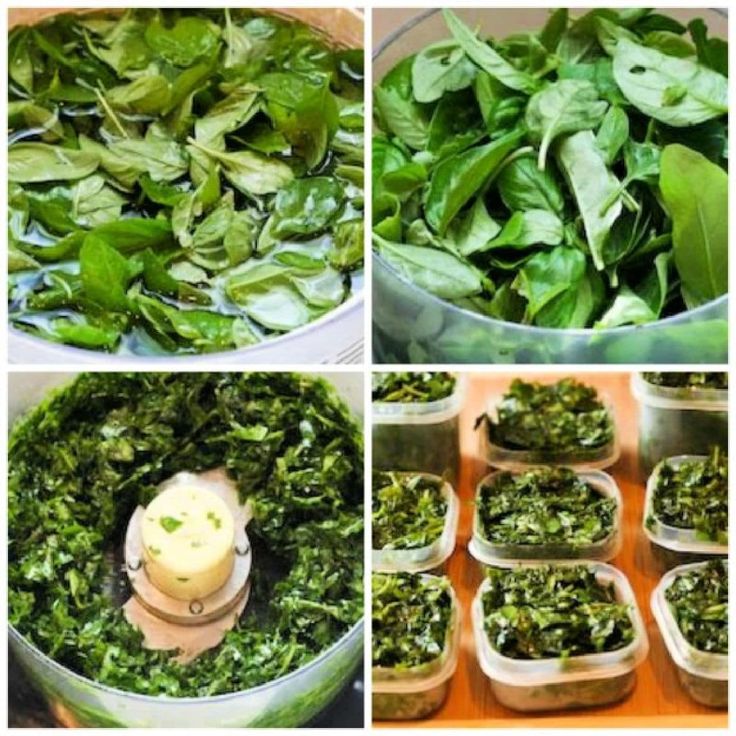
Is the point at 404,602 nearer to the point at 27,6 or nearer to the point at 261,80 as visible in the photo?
the point at 261,80

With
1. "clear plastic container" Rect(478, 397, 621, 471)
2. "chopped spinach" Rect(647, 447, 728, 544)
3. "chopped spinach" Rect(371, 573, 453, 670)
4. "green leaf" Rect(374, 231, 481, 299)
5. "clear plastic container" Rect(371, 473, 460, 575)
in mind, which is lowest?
"chopped spinach" Rect(371, 573, 453, 670)

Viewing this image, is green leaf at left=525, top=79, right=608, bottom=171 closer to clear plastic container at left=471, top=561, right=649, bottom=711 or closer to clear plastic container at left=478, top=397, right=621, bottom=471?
clear plastic container at left=478, top=397, right=621, bottom=471

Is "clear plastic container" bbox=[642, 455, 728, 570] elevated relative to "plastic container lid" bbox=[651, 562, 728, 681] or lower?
elevated

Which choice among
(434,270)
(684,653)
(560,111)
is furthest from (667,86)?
(684,653)

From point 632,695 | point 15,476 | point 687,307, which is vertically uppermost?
point 687,307

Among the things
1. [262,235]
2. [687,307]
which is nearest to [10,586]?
[262,235]

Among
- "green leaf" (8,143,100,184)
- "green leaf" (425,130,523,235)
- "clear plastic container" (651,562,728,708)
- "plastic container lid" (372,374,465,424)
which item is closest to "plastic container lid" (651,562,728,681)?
"clear plastic container" (651,562,728,708)

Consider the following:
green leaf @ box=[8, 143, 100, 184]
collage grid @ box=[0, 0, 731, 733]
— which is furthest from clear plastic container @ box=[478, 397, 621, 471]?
green leaf @ box=[8, 143, 100, 184]
